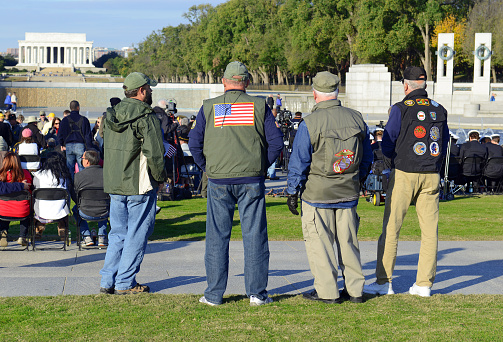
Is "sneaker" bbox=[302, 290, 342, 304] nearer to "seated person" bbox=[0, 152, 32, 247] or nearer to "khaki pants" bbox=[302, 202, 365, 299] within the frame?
"khaki pants" bbox=[302, 202, 365, 299]

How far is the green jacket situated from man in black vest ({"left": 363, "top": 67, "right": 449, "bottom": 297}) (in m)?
2.01

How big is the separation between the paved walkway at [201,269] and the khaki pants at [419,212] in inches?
17.5

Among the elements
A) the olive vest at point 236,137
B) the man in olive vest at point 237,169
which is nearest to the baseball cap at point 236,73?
the man in olive vest at point 237,169

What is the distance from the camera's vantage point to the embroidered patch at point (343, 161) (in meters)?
5.48

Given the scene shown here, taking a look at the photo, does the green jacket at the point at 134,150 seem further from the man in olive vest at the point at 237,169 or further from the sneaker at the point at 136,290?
the sneaker at the point at 136,290

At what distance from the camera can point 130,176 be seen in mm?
5746

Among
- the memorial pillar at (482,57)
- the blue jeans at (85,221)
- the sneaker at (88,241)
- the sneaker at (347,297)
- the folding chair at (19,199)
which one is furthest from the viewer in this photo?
the memorial pillar at (482,57)

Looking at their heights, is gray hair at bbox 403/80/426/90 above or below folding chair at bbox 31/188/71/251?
above

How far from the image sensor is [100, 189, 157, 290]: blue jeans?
229 inches

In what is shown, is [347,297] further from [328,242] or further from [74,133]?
[74,133]

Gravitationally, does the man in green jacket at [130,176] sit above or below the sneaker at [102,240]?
above

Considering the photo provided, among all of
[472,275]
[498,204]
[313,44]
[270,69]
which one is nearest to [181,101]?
[313,44]

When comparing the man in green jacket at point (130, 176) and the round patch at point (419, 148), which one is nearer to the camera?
the man in green jacket at point (130, 176)

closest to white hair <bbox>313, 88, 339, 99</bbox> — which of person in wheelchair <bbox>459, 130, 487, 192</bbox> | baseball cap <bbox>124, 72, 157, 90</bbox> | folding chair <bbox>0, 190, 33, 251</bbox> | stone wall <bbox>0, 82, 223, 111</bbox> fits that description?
baseball cap <bbox>124, 72, 157, 90</bbox>
